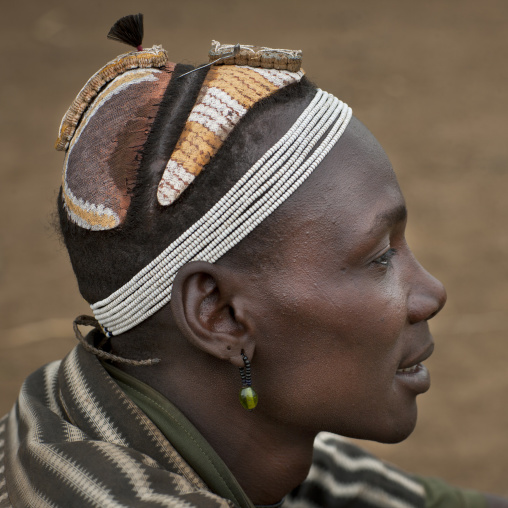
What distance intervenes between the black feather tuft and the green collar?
1.01 metres

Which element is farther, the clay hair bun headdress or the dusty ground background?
the dusty ground background

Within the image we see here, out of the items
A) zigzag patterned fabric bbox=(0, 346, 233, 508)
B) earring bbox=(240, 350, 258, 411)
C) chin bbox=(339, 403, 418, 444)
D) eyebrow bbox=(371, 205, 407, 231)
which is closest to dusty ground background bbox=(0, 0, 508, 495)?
zigzag patterned fabric bbox=(0, 346, 233, 508)

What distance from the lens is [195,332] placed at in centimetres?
206

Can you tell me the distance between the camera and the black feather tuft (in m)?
2.28

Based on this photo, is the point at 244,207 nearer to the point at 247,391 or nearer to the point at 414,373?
the point at 247,391

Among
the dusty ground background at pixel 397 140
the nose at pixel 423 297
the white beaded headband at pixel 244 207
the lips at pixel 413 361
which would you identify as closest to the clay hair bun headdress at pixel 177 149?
the white beaded headband at pixel 244 207

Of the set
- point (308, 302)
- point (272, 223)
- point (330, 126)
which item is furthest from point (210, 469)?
point (330, 126)

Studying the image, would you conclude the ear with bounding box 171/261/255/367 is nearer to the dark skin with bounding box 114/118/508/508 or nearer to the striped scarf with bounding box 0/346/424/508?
Answer: the dark skin with bounding box 114/118/508/508

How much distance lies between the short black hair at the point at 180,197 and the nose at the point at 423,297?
1.54ft

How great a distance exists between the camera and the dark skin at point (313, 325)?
2049 mm

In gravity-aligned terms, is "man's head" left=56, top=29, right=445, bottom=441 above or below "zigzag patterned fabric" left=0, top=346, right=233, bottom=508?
above

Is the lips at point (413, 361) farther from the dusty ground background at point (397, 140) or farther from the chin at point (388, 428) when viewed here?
the dusty ground background at point (397, 140)

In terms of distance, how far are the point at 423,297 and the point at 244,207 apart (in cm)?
57

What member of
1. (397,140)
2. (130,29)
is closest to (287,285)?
(130,29)
